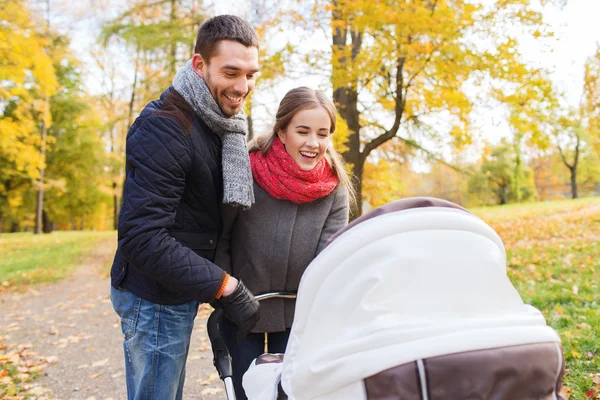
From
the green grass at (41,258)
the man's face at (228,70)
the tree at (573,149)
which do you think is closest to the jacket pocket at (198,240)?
the man's face at (228,70)

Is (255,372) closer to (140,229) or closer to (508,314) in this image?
(140,229)

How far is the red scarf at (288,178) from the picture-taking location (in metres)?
2.18

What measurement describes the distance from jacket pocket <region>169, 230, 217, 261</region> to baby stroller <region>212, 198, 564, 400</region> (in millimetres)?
602

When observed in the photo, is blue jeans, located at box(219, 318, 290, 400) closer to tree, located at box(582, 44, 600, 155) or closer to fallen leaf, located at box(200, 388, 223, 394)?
fallen leaf, located at box(200, 388, 223, 394)

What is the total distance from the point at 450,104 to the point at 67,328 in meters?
6.88

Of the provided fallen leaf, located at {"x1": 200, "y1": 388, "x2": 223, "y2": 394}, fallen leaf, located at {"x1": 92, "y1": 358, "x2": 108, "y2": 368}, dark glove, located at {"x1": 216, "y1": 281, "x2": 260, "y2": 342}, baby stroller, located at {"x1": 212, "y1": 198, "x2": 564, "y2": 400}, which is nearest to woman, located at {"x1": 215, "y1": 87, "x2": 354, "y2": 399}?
dark glove, located at {"x1": 216, "y1": 281, "x2": 260, "y2": 342}

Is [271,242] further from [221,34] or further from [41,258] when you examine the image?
[41,258]

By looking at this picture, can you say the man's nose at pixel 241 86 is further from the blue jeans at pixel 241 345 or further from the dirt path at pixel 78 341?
the dirt path at pixel 78 341

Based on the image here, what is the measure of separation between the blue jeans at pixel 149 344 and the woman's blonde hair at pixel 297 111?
93 cm

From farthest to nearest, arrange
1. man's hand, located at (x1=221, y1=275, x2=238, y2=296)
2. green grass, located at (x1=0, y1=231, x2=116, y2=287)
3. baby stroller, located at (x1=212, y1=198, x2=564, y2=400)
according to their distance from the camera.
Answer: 1. green grass, located at (x1=0, y1=231, x2=116, y2=287)
2. man's hand, located at (x1=221, y1=275, x2=238, y2=296)
3. baby stroller, located at (x1=212, y1=198, x2=564, y2=400)

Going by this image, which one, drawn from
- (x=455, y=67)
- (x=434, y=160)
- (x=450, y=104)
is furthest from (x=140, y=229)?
(x=434, y=160)

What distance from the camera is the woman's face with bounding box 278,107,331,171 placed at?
2195 mm

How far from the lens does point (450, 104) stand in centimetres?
761

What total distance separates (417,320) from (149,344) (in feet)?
3.77
